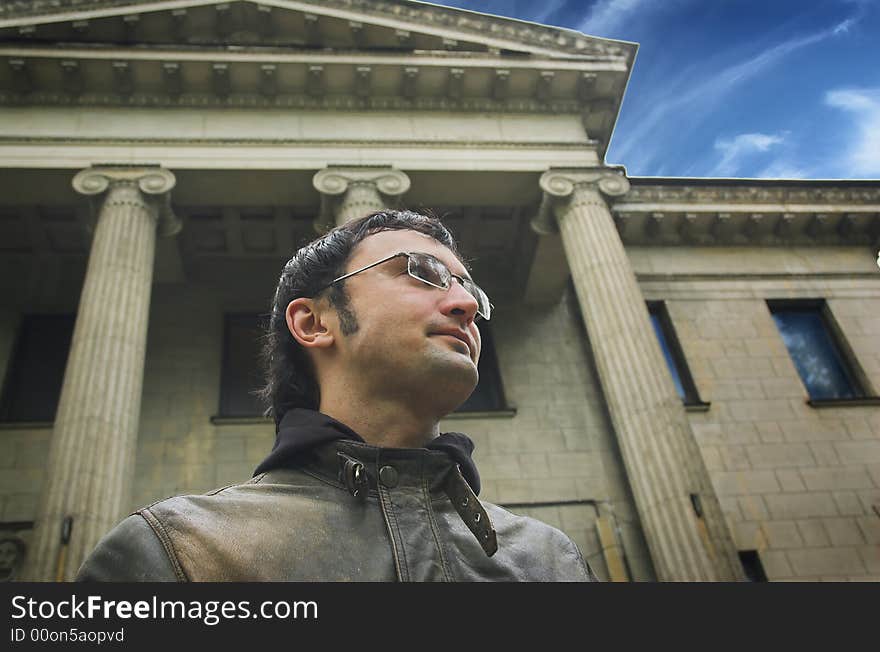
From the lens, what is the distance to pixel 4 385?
520 inches

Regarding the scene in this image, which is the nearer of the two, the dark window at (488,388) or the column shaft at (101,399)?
the column shaft at (101,399)

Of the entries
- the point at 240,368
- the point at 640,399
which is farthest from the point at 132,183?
the point at 640,399

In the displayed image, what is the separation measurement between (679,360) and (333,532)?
44.9ft

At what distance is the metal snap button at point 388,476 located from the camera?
1817mm

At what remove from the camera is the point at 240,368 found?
14117 millimetres

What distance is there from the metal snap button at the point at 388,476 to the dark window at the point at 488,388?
12.0 metres

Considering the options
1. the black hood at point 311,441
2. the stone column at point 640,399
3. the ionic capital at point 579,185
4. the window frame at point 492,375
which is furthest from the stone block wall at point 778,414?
the black hood at point 311,441

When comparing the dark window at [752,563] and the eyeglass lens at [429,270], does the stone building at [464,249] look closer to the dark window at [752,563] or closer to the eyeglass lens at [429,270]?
the dark window at [752,563]

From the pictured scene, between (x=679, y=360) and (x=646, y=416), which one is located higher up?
(x=679, y=360)

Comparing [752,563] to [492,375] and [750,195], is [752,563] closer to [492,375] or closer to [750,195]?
[492,375]

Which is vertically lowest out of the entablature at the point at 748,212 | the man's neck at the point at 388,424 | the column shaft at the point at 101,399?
the man's neck at the point at 388,424
